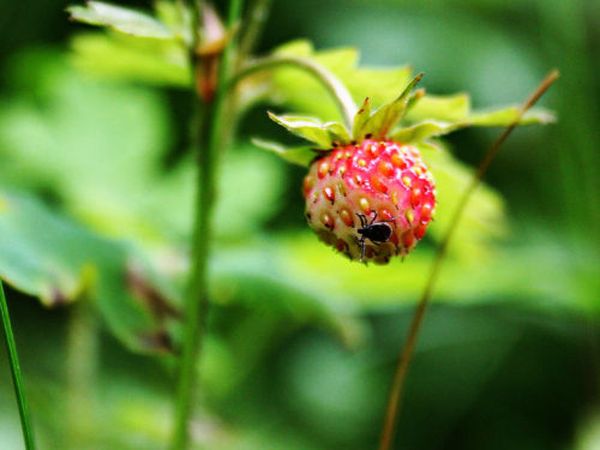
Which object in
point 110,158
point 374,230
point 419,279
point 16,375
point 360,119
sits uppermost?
point 110,158

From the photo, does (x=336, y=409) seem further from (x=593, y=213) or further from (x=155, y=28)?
(x=155, y=28)

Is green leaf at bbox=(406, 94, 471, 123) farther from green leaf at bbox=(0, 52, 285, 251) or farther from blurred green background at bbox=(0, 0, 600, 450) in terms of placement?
green leaf at bbox=(0, 52, 285, 251)

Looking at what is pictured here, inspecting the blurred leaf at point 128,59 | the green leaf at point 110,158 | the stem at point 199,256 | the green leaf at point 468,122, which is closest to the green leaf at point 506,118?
the green leaf at point 468,122

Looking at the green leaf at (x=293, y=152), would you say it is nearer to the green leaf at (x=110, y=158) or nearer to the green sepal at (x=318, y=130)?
the green sepal at (x=318, y=130)

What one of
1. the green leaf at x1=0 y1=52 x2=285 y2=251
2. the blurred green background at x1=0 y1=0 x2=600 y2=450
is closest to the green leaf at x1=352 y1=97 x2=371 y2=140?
the blurred green background at x1=0 y1=0 x2=600 y2=450

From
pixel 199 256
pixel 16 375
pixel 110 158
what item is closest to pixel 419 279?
pixel 110 158

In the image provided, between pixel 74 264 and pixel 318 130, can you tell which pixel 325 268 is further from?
pixel 318 130
